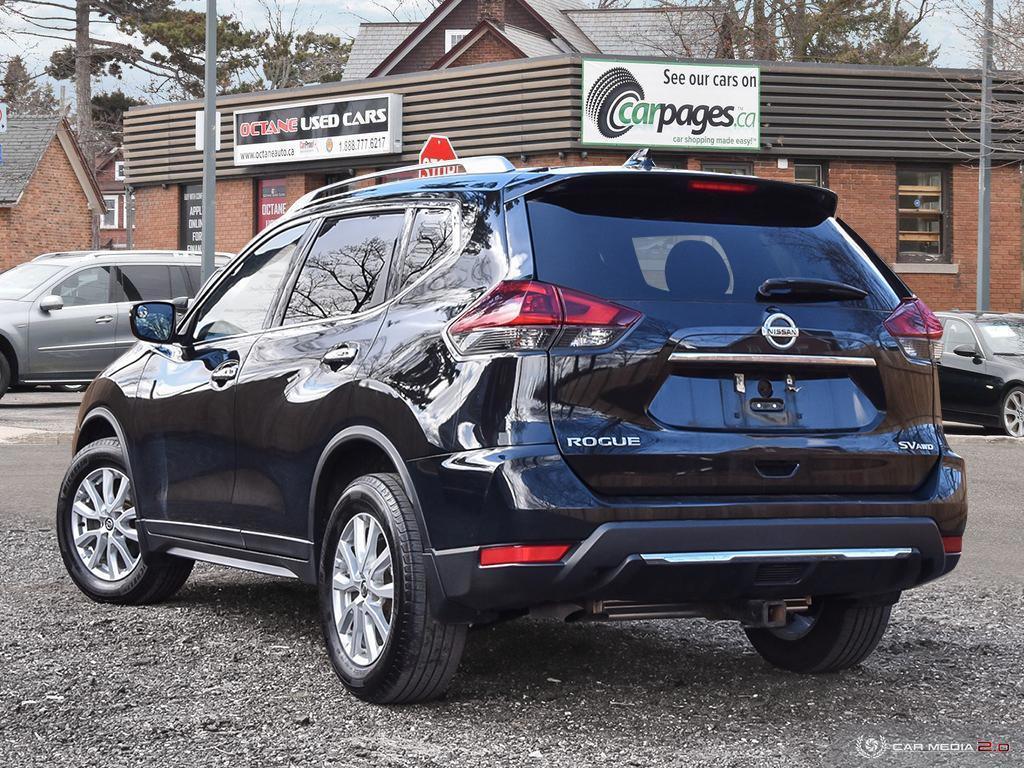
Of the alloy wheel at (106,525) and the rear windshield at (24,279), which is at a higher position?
the rear windshield at (24,279)

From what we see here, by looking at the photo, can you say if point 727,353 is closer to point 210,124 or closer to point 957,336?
point 957,336

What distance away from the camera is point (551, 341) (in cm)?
463

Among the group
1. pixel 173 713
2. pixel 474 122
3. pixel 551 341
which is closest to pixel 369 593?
pixel 173 713

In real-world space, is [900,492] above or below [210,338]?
below

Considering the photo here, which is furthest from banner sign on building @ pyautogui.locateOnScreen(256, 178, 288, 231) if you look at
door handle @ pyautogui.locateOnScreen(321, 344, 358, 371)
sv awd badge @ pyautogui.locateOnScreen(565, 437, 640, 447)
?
sv awd badge @ pyautogui.locateOnScreen(565, 437, 640, 447)

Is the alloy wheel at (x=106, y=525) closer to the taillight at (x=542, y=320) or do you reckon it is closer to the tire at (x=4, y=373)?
the taillight at (x=542, y=320)

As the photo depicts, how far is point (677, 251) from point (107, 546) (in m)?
3.31

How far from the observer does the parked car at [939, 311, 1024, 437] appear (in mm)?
18266

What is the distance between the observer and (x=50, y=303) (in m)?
20.5

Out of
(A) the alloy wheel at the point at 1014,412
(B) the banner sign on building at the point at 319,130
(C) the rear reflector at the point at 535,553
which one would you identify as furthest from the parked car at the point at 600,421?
(B) the banner sign on building at the point at 319,130

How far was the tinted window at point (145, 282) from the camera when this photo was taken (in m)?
21.3

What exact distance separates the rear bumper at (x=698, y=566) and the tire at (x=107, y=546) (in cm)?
250

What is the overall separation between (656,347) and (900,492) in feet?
3.21

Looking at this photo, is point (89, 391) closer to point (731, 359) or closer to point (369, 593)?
point (369, 593)
